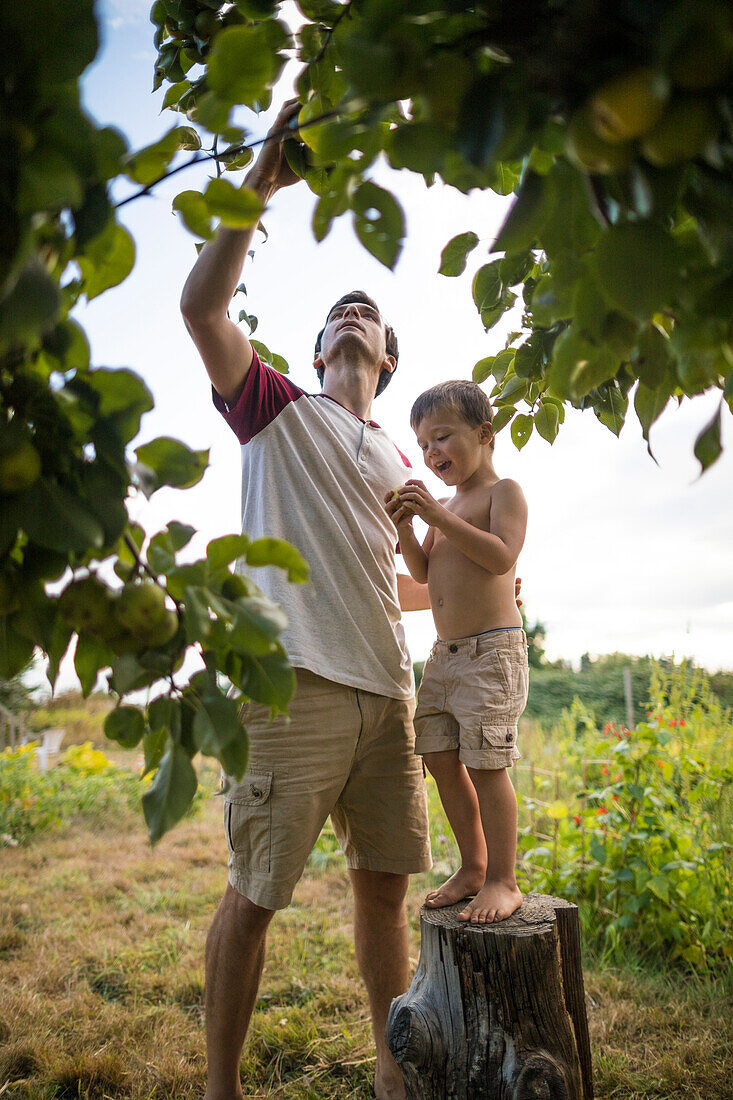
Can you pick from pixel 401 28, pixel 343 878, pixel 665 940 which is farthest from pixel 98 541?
pixel 343 878

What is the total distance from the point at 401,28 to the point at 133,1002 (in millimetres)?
2527

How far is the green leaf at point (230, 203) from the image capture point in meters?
→ 0.50

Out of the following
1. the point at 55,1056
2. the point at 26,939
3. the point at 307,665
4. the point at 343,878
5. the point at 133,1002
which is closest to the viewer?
the point at 307,665

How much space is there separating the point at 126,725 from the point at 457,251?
27.1 inches

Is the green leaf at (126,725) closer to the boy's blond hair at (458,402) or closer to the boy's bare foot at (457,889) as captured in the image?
the boy's bare foot at (457,889)

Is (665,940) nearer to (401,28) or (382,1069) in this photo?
(382,1069)

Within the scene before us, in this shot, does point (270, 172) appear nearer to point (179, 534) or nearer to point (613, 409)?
point (613, 409)

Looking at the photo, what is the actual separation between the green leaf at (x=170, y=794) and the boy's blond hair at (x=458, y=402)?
1.41 m

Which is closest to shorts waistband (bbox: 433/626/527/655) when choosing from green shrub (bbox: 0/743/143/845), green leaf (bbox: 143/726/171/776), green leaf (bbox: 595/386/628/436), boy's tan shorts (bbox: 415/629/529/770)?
boy's tan shorts (bbox: 415/629/529/770)

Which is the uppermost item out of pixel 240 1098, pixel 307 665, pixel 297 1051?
pixel 307 665

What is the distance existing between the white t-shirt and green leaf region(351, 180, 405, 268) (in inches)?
42.4

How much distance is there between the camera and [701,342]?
0.45 m

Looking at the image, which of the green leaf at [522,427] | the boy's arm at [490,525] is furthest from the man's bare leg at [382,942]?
the green leaf at [522,427]

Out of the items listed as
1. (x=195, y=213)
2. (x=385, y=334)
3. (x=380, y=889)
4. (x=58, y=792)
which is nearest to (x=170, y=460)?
(x=195, y=213)
